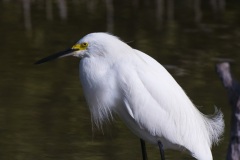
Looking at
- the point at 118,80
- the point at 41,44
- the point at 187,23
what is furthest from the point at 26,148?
the point at 187,23

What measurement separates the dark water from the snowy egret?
0.71 metres

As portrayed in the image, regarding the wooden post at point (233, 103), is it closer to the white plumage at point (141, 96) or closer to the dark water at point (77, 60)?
the white plumage at point (141, 96)

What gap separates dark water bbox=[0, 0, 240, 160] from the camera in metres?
7.62

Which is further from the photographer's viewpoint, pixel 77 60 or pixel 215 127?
pixel 77 60

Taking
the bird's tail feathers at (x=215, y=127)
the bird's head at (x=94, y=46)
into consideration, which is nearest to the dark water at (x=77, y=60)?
the bird's head at (x=94, y=46)

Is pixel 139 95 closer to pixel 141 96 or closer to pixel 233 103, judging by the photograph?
pixel 141 96

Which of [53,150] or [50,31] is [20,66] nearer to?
[50,31]

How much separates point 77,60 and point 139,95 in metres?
4.11

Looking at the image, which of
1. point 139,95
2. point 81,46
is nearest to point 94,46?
point 81,46

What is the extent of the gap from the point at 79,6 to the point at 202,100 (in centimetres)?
451

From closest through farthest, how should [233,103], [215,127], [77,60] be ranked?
1. [233,103]
2. [215,127]
3. [77,60]

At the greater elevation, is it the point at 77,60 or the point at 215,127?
the point at 215,127

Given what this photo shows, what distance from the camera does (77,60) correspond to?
10242mm

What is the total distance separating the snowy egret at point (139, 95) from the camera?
6117 mm
